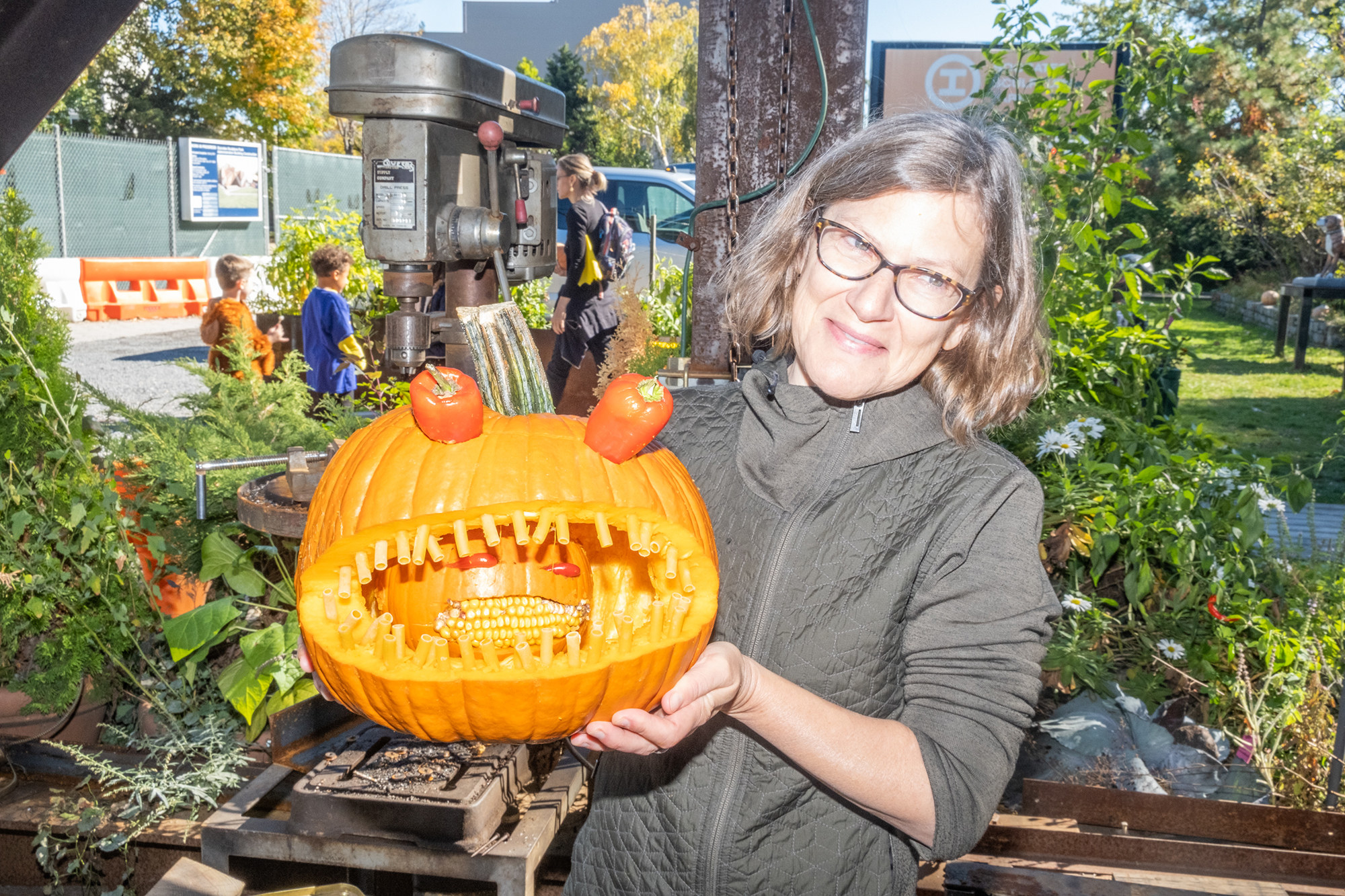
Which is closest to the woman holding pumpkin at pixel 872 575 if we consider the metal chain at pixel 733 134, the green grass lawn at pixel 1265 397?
the metal chain at pixel 733 134

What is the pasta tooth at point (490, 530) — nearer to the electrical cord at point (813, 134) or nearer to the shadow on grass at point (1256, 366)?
the electrical cord at point (813, 134)

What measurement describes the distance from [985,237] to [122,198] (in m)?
18.8

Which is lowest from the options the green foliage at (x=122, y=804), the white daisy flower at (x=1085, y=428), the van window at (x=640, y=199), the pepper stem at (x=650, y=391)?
the green foliage at (x=122, y=804)

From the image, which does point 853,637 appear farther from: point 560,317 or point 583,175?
point 583,175

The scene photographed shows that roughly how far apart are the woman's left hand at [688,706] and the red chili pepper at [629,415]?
11.6 inches

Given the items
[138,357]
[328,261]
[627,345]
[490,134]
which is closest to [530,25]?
[138,357]

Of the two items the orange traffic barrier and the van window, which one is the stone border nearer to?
the van window

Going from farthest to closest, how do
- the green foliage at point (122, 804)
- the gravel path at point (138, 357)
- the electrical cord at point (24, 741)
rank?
the gravel path at point (138, 357), the electrical cord at point (24, 741), the green foliage at point (122, 804)

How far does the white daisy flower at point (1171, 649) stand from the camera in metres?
3.02

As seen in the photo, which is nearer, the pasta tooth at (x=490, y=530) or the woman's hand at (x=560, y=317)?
the pasta tooth at (x=490, y=530)

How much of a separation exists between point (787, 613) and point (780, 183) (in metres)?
1.46

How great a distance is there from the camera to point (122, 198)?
16766mm

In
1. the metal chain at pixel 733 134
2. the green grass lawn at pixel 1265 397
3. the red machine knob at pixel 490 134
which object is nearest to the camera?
the metal chain at pixel 733 134

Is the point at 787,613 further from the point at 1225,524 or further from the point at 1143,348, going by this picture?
the point at 1143,348
